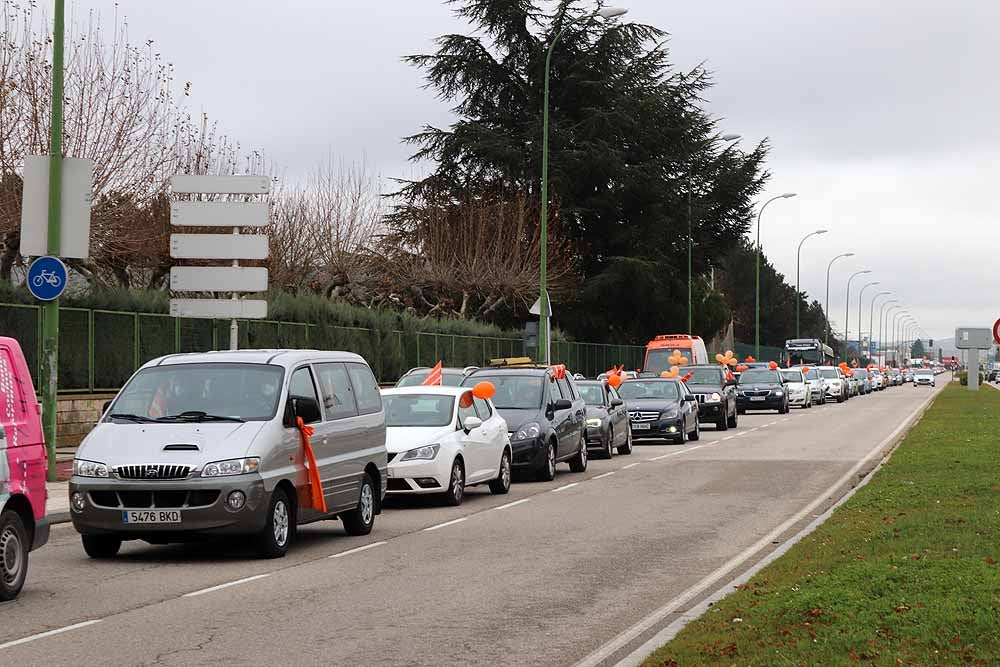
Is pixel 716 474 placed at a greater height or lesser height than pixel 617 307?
lesser

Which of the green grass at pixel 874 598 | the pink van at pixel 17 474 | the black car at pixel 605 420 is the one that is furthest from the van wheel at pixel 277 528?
the black car at pixel 605 420

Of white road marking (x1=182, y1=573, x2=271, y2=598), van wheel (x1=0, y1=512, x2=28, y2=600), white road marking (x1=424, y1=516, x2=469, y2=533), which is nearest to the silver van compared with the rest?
white road marking (x1=182, y1=573, x2=271, y2=598)

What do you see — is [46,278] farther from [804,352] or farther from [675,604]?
[804,352]

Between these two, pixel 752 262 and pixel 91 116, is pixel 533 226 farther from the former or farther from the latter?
pixel 752 262

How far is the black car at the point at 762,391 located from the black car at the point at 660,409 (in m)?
18.7

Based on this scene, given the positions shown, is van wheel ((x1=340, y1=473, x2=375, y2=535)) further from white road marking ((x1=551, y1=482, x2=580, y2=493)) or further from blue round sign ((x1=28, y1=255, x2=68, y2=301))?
blue round sign ((x1=28, y1=255, x2=68, y2=301))

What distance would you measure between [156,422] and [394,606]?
389 cm

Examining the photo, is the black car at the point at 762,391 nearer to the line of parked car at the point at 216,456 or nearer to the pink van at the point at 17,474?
the line of parked car at the point at 216,456

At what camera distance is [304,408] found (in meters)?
13.9

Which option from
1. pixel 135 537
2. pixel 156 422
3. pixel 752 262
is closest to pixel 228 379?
pixel 156 422

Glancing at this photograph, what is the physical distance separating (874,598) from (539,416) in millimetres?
14205

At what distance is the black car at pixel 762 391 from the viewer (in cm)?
5531

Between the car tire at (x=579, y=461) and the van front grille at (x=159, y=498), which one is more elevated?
the van front grille at (x=159, y=498)

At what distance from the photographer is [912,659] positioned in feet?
24.3
